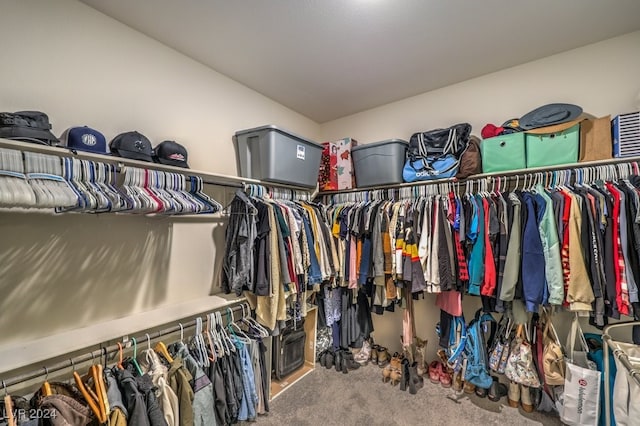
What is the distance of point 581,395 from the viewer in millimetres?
1594

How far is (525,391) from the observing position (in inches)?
77.0

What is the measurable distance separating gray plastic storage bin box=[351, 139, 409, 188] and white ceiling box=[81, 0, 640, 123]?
22.8 inches

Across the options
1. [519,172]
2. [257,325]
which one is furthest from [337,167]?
[257,325]

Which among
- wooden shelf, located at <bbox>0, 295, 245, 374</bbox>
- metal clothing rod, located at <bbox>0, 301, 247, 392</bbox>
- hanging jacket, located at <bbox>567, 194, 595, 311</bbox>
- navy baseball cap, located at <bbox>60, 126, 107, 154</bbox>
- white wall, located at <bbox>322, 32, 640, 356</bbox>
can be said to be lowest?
metal clothing rod, located at <bbox>0, 301, 247, 392</bbox>

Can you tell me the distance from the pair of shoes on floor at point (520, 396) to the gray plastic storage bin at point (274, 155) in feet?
7.56

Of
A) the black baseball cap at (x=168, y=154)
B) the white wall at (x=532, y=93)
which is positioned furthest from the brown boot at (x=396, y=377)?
the black baseball cap at (x=168, y=154)

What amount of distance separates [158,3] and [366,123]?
2.08 metres

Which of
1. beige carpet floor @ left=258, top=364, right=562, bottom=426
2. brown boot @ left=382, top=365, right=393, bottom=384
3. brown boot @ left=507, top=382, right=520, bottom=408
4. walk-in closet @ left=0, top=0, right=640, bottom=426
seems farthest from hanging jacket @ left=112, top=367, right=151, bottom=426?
brown boot @ left=507, top=382, right=520, bottom=408

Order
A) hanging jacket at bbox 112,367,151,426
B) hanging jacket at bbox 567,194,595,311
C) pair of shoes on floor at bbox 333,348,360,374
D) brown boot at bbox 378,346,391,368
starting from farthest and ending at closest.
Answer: brown boot at bbox 378,346,391,368, pair of shoes on floor at bbox 333,348,360,374, hanging jacket at bbox 567,194,595,311, hanging jacket at bbox 112,367,151,426

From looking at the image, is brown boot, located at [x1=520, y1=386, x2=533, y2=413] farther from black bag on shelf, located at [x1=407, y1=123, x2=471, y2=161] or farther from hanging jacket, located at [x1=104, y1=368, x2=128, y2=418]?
hanging jacket, located at [x1=104, y1=368, x2=128, y2=418]

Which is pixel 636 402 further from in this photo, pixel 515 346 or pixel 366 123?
pixel 366 123

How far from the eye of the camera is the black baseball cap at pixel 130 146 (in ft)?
4.85

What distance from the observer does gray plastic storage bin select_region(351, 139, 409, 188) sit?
237 centimetres

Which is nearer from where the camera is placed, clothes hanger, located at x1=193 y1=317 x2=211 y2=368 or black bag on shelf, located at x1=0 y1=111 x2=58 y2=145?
black bag on shelf, located at x1=0 y1=111 x2=58 y2=145
